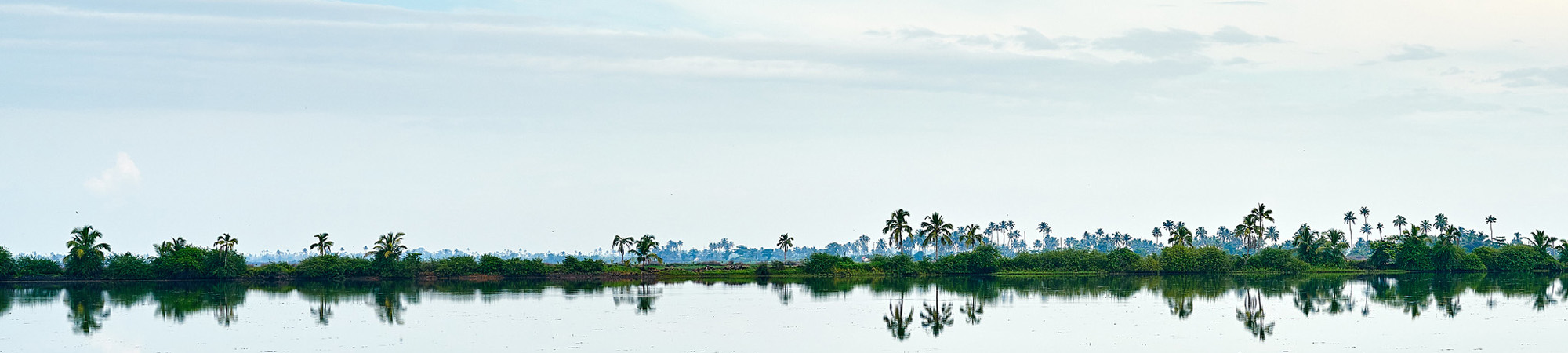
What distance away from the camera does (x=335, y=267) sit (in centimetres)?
11181

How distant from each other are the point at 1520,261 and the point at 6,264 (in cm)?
13169

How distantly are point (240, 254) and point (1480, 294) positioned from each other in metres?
95.6

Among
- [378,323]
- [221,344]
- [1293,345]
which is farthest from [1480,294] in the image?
[221,344]

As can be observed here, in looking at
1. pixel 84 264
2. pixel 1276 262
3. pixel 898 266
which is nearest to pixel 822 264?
pixel 898 266

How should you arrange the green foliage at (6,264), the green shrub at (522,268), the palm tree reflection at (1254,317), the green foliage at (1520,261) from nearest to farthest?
the palm tree reflection at (1254,317), the green foliage at (6,264), the green shrub at (522,268), the green foliage at (1520,261)

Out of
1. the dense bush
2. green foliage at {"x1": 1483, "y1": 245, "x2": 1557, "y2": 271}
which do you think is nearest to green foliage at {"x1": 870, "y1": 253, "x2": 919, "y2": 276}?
green foliage at {"x1": 1483, "y1": 245, "x2": 1557, "y2": 271}

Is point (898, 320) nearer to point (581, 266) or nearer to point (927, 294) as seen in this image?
point (927, 294)

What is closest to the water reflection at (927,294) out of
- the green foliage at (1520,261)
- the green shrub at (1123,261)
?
the green foliage at (1520,261)

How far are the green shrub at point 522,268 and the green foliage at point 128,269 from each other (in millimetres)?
28977

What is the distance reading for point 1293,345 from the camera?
134ft

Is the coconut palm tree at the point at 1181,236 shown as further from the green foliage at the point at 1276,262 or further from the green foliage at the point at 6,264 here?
the green foliage at the point at 6,264

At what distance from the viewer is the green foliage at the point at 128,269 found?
353 ft

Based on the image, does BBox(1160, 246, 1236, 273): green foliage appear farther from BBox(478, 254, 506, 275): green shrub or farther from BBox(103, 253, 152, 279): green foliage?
BBox(103, 253, 152, 279): green foliage

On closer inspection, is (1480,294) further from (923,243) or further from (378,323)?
A: (923,243)
